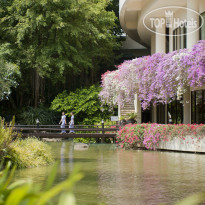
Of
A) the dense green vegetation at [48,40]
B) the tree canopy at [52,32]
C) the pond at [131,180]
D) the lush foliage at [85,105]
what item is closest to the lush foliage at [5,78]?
the dense green vegetation at [48,40]

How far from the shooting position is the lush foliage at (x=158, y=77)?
73.5ft

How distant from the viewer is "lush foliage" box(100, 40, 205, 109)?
22406mm

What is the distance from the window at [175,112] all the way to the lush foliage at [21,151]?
1413cm

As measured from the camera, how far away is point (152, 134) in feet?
74.2

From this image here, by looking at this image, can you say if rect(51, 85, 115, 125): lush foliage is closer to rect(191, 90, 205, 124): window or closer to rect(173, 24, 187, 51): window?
rect(173, 24, 187, 51): window

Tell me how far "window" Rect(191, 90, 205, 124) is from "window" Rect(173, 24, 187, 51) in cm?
299

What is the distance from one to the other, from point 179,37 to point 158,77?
4.61m

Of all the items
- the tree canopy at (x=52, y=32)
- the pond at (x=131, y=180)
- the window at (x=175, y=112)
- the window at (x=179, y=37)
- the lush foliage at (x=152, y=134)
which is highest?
the tree canopy at (x=52, y=32)

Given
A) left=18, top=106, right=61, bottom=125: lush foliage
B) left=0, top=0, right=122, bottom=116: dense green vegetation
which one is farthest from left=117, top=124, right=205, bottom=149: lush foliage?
left=18, top=106, right=61, bottom=125: lush foliage

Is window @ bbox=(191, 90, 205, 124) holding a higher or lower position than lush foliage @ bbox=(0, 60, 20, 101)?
lower

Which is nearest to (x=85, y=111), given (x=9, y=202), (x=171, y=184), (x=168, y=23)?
(x=168, y=23)

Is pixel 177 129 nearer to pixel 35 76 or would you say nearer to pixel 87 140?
pixel 87 140

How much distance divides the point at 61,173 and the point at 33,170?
1.10 m

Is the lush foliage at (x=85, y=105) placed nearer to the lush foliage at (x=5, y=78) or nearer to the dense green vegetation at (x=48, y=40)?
the dense green vegetation at (x=48, y=40)
